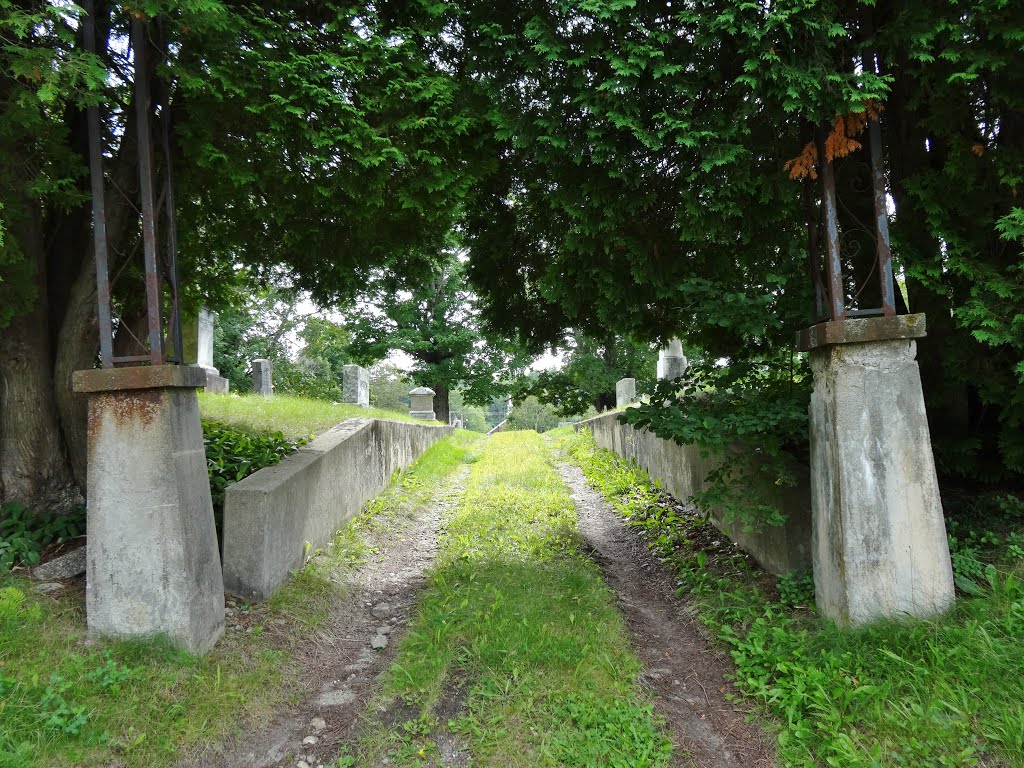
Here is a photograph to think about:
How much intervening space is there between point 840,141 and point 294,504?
4.82 meters

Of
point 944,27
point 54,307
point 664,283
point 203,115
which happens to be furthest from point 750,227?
point 54,307

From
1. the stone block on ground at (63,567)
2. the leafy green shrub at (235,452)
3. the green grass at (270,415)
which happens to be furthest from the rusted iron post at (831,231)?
the green grass at (270,415)

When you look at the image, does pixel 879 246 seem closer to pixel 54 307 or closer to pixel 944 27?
pixel 944 27

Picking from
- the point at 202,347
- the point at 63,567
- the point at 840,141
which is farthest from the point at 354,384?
the point at 840,141

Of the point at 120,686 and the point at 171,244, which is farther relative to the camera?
the point at 171,244

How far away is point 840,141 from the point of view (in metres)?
3.45

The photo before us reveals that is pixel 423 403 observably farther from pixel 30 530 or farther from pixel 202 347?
pixel 30 530

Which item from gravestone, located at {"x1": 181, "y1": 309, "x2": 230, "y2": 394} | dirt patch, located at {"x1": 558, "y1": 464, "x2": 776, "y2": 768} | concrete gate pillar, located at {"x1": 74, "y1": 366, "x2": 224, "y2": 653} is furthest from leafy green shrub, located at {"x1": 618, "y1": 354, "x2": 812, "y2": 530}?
gravestone, located at {"x1": 181, "y1": 309, "x2": 230, "y2": 394}

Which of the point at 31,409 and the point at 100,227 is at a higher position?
the point at 100,227

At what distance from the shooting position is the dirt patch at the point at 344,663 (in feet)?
9.84

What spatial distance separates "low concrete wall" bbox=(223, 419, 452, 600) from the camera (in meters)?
4.30

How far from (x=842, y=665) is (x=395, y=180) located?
167 inches

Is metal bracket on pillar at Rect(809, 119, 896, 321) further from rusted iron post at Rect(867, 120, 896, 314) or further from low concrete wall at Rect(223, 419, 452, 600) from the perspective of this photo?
low concrete wall at Rect(223, 419, 452, 600)

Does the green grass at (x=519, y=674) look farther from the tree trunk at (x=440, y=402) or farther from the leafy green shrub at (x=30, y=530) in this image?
the tree trunk at (x=440, y=402)
